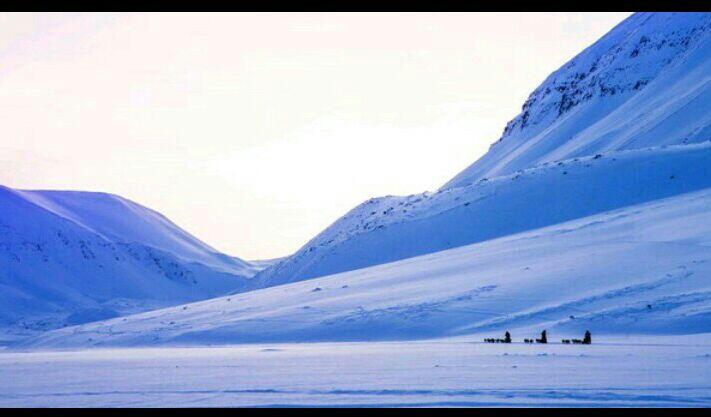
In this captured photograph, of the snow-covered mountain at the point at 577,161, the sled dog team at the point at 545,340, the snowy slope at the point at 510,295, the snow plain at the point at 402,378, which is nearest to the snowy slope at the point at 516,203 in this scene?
the snow-covered mountain at the point at 577,161

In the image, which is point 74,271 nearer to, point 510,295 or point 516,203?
point 516,203

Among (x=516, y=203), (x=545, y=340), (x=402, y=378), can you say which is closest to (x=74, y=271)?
(x=516, y=203)

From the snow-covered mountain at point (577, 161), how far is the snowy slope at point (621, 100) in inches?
7.8

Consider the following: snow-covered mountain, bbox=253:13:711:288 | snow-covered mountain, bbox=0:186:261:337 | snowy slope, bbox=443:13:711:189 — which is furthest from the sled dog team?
snow-covered mountain, bbox=0:186:261:337

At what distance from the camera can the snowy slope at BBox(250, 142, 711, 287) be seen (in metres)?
59.9

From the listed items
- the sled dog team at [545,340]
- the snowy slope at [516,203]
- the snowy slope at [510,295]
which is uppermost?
the snowy slope at [516,203]

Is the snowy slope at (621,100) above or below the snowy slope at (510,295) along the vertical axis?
above

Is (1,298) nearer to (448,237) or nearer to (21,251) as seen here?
(21,251)

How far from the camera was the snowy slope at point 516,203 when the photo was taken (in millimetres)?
59906

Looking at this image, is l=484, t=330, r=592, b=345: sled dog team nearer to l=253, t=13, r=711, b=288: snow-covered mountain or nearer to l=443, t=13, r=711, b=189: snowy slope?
l=253, t=13, r=711, b=288: snow-covered mountain

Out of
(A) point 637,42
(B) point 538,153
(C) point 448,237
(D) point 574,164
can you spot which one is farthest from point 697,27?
(C) point 448,237

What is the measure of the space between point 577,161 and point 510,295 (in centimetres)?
3183

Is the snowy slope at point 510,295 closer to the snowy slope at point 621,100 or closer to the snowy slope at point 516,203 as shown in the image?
the snowy slope at point 516,203

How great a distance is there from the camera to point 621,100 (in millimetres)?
107375
